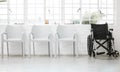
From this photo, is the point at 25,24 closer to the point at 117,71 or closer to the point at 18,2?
the point at 18,2

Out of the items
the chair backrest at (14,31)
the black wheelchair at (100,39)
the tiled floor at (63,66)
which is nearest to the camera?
the tiled floor at (63,66)

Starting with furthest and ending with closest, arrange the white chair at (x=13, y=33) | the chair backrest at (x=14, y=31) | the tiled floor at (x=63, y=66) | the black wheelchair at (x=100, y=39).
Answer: the chair backrest at (x=14, y=31)
the white chair at (x=13, y=33)
the black wheelchair at (x=100, y=39)
the tiled floor at (x=63, y=66)

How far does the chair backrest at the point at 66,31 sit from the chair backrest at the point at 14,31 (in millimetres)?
1209

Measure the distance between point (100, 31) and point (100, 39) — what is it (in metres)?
0.26

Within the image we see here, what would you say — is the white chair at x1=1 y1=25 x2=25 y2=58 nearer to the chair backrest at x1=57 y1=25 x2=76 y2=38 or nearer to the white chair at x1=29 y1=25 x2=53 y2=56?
the white chair at x1=29 y1=25 x2=53 y2=56

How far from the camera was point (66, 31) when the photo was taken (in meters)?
7.39

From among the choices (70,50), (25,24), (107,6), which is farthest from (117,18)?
(25,24)

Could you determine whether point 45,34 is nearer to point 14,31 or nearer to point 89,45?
point 14,31

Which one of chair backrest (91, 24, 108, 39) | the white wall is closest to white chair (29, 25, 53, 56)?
the white wall

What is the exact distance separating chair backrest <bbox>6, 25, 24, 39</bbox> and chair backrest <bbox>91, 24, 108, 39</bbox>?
2.26 m

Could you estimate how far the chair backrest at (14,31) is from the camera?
731 centimetres

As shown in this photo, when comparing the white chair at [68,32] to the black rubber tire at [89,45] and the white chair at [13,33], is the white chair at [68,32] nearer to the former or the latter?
the black rubber tire at [89,45]

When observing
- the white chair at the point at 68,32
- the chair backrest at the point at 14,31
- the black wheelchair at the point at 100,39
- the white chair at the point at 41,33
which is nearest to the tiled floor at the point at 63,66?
the black wheelchair at the point at 100,39

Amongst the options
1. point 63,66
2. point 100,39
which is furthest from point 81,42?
point 63,66
